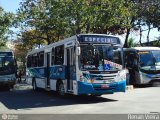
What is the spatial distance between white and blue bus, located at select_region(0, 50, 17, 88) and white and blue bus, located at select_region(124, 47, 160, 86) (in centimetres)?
859

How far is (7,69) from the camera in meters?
28.4

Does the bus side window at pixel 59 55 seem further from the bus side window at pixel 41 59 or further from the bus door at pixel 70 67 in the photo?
the bus side window at pixel 41 59

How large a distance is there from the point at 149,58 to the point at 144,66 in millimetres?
664

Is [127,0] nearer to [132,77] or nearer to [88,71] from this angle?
[132,77]

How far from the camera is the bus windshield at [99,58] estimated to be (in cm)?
1681

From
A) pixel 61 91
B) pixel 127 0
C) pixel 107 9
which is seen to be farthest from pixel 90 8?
pixel 61 91

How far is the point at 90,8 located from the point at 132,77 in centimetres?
695

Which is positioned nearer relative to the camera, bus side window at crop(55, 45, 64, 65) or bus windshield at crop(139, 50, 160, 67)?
bus side window at crop(55, 45, 64, 65)

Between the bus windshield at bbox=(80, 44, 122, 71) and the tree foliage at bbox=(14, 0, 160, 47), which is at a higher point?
the tree foliage at bbox=(14, 0, 160, 47)

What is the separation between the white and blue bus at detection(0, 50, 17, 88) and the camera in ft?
92.6

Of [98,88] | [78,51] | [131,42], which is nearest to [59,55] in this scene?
[78,51]

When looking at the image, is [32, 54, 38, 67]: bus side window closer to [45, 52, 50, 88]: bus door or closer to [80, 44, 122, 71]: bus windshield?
[45, 52, 50, 88]: bus door

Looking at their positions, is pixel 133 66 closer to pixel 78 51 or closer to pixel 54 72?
pixel 54 72

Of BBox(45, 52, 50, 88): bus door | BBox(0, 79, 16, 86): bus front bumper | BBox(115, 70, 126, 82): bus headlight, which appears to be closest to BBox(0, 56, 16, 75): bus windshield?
BBox(0, 79, 16, 86): bus front bumper
